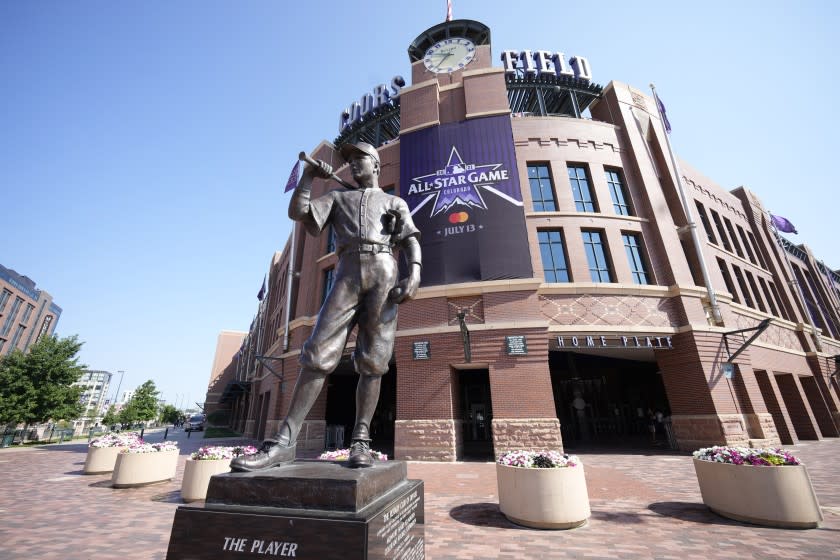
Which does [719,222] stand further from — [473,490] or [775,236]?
[473,490]

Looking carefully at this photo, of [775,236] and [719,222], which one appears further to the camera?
[775,236]

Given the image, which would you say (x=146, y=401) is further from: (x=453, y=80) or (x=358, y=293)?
(x=358, y=293)

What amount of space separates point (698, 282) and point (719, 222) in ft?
26.4

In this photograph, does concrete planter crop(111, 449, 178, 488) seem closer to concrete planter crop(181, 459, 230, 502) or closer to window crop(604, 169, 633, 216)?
concrete planter crop(181, 459, 230, 502)

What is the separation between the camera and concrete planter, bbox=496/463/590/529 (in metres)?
4.93

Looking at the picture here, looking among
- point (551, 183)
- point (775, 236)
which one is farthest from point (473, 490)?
point (775, 236)

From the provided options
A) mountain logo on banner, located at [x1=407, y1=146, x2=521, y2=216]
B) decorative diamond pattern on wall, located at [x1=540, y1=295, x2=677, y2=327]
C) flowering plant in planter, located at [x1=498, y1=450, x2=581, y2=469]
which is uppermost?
mountain logo on banner, located at [x1=407, y1=146, x2=521, y2=216]

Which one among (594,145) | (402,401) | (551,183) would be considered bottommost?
(402,401)

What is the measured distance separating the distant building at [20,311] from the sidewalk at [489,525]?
45.6 m

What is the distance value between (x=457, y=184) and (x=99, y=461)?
14.5 meters

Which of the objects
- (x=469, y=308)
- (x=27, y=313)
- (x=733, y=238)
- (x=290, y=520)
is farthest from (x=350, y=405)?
(x=27, y=313)

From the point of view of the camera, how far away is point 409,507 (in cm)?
286

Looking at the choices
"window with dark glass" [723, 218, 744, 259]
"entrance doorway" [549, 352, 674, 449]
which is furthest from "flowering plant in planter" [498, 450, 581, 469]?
"window with dark glass" [723, 218, 744, 259]

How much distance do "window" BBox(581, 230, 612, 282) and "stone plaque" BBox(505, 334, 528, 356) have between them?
4.54 m
